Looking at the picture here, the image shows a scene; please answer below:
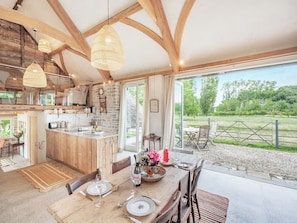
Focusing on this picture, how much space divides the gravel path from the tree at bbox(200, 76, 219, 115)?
1.54 meters

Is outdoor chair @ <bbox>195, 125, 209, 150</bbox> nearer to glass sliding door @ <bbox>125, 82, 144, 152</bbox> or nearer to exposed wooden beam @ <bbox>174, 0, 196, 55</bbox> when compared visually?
glass sliding door @ <bbox>125, 82, 144, 152</bbox>

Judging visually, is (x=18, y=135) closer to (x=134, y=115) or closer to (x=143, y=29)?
(x=134, y=115)

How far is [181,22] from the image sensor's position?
2984 mm

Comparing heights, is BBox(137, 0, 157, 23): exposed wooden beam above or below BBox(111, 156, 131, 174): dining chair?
above

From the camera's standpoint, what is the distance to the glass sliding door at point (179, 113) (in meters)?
4.45

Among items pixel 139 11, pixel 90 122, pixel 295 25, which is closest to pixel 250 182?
pixel 295 25

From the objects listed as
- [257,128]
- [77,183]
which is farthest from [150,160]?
[257,128]

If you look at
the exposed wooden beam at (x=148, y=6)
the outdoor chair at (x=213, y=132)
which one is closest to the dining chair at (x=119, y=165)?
the exposed wooden beam at (x=148, y=6)

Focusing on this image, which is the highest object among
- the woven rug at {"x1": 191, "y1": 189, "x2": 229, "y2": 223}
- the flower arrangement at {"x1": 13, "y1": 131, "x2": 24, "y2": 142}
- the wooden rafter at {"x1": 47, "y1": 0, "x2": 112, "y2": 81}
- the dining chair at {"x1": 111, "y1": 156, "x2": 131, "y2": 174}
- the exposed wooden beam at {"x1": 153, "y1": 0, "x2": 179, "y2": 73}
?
the wooden rafter at {"x1": 47, "y1": 0, "x2": 112, "y2": 81}

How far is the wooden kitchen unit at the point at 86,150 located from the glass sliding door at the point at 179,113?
198cm

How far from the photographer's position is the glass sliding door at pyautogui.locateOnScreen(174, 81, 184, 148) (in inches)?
175

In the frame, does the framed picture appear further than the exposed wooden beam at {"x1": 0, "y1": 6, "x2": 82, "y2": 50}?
Yes

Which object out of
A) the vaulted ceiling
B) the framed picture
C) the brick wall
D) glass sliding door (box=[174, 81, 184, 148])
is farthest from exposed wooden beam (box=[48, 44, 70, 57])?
glass sliding door (box=[174, 81, 184, 148])

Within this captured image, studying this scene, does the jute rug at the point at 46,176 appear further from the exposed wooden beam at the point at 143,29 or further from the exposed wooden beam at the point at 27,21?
the exposed wooden beam at the point at 143,29
